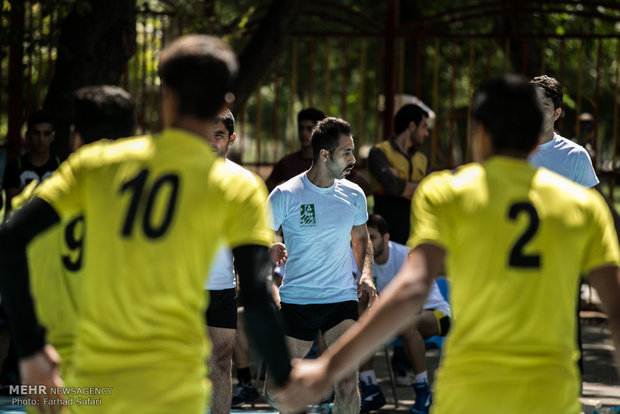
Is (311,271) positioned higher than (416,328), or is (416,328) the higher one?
(311,271)

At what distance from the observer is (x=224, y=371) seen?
6.14m

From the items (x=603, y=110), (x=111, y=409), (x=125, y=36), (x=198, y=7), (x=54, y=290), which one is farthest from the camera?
(x=603, y=110)

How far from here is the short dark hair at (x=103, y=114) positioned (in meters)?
3.69

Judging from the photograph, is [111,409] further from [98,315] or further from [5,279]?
[5,279]

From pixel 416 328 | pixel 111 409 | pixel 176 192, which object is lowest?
→ pixel 416 328

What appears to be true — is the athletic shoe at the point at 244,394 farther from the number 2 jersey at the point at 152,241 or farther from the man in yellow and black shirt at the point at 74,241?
the number 2 jersey at the point at 152,241

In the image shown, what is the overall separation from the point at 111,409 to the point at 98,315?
0.26 meters

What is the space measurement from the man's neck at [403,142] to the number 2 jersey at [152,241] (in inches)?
245

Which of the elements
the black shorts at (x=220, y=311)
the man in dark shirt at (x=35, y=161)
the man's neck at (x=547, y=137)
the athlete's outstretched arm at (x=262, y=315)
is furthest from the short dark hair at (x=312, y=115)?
the athlete's outstretched arm at (x=262, y=315)

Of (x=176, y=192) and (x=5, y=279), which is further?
(x=5, y=279)

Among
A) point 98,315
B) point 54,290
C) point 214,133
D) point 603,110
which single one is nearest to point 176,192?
point 98,315

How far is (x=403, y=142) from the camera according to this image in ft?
30.6

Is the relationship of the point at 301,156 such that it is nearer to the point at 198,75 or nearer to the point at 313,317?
the point at 313,317

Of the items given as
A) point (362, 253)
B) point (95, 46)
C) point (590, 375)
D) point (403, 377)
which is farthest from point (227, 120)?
point (590, 375)
